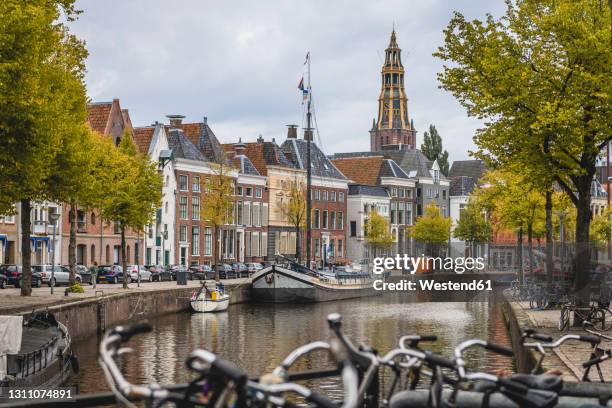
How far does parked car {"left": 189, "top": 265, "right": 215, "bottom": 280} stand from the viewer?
75938 millimetres

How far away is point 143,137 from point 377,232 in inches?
1547

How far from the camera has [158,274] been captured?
7188cm

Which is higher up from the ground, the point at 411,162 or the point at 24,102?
the point at 411,162

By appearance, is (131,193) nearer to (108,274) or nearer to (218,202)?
(108,274)

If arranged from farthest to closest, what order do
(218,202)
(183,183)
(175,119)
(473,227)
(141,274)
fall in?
(473,227)
(175,119)
(183,183)
(218,202)
(141,274)

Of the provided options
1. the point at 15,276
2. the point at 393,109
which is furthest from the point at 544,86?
the point at 393,109

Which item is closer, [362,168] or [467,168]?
[362,168]

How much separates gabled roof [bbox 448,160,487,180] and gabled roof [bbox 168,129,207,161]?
71.8 meters

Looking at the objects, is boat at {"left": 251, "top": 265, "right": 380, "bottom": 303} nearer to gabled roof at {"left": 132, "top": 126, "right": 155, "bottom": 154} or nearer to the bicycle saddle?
gabled roof at {"left": 132, "top": 126, "right": 155, "bottom": 154}

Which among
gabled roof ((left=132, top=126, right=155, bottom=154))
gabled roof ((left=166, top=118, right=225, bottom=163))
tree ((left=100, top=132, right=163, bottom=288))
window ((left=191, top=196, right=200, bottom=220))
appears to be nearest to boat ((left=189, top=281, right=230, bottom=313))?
tree ((left=100, top=132, right=163, bottom=288))

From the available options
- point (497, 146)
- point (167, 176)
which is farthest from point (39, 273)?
point (497, 146)

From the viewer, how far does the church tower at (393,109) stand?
19025 centimetres

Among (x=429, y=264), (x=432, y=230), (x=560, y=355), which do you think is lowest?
(x=560, y=355)

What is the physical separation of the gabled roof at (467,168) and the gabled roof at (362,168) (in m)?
26.5
